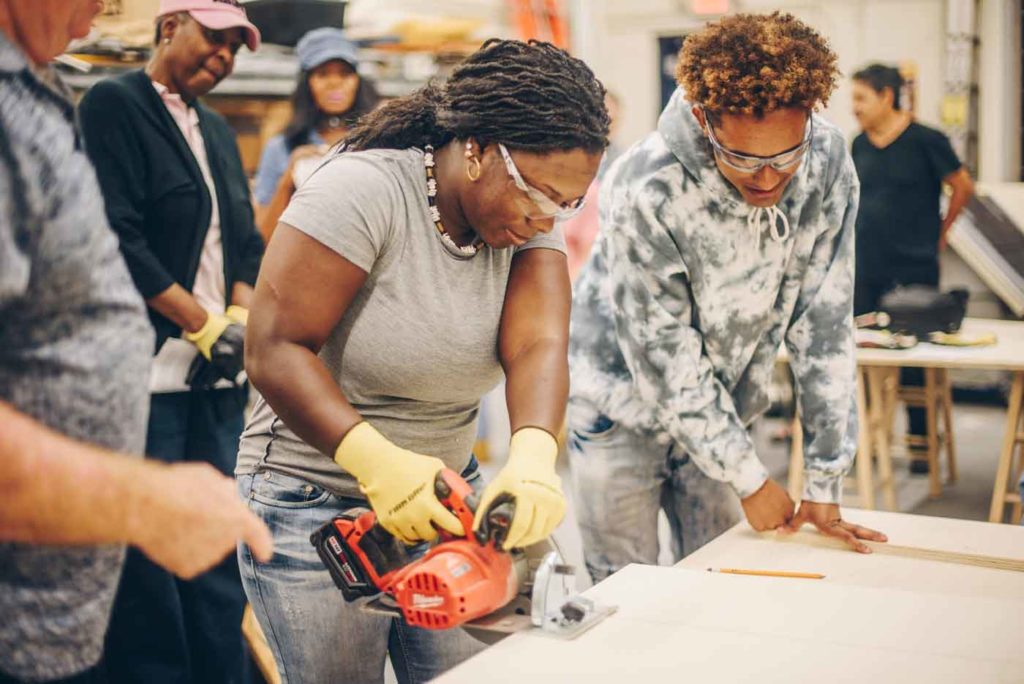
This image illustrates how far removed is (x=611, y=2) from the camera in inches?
328

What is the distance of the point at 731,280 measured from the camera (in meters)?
2.03

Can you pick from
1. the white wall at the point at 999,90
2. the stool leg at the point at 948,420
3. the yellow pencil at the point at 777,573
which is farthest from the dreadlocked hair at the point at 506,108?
the white wall at the point at 999,90

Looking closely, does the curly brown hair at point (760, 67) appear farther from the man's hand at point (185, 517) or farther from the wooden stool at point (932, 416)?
the wooden stool at point (932, 416)

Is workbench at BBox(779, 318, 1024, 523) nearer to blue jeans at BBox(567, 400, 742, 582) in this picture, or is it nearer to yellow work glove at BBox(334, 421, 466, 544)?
blue jeans at BBox(567, 400, 742, 582)

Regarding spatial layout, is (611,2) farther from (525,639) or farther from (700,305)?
(525,639)

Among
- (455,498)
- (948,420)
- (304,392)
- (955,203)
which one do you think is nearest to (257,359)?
(304,392)

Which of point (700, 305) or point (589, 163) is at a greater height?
point (589, 163)

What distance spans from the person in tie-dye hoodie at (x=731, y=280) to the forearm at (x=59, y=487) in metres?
1.23

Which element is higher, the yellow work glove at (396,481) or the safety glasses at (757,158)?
the safety glasses at (757,158)

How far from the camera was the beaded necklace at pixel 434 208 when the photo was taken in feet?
5.17

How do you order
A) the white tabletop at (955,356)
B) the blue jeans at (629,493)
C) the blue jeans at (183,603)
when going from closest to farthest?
the blue jeans at (629,493) < the blue jeans at (183,603) < the white tabletop at (955,356)

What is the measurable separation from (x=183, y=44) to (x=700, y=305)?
1314 millimetres

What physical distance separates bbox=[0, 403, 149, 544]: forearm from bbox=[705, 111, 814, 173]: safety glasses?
4.14 ft

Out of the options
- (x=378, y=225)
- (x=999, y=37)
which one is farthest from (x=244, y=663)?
(x=999, y=37)
